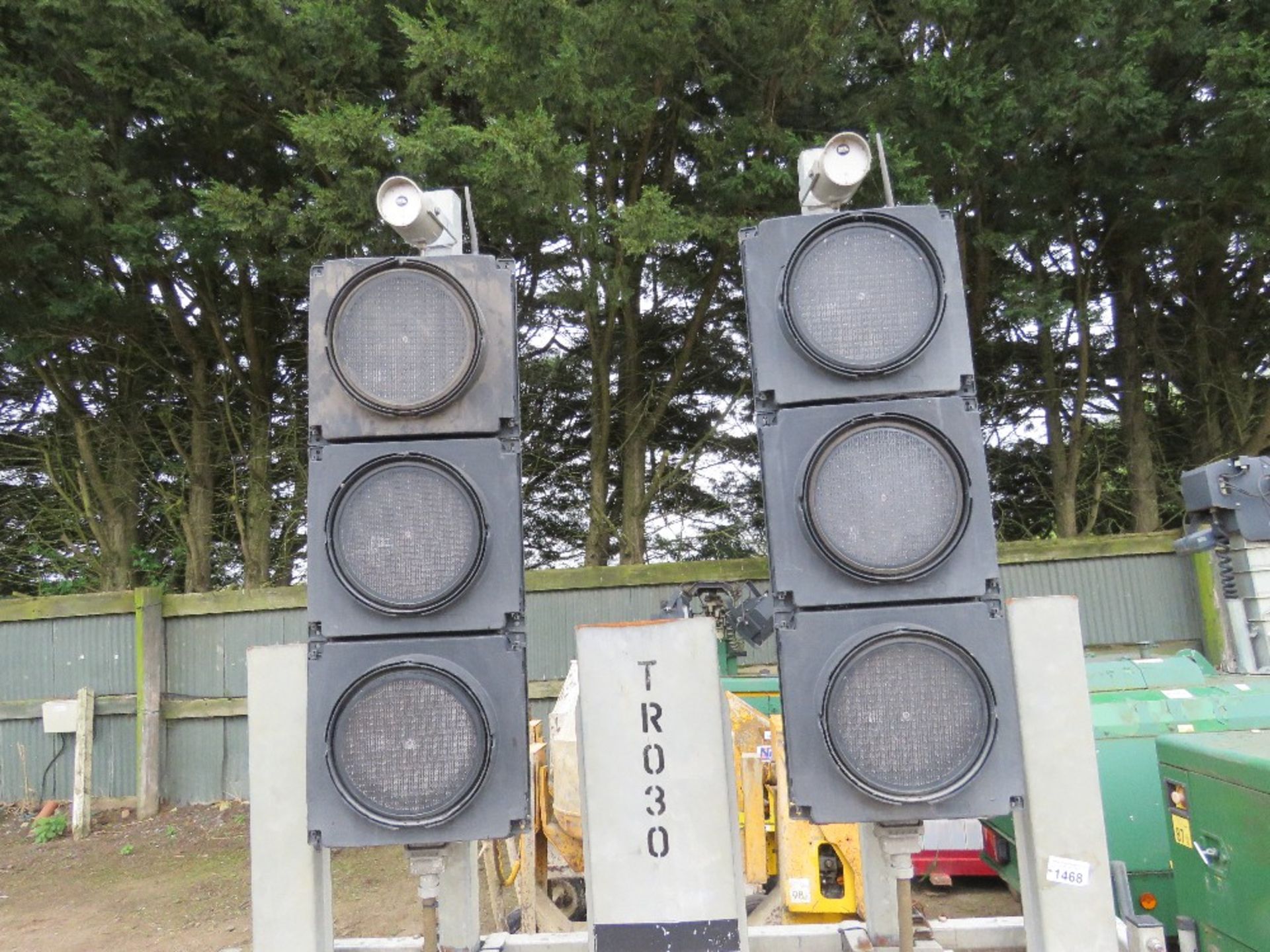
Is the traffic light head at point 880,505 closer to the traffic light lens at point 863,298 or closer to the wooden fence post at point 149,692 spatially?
the traffic light lens at point 863,298

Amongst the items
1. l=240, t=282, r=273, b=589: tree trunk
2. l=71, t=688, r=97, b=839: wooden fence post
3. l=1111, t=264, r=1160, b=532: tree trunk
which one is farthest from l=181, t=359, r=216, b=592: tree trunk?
l=1111, t=264, r=1160, b=532: tree trunk

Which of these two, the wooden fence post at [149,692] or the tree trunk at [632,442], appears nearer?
the wooden fence post at [149,692]

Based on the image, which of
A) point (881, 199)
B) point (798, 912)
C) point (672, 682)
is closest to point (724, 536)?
point (881, 199)

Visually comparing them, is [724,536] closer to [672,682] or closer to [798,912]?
[798,912]

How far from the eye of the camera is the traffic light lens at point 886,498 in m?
1.43

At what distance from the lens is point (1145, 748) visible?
10.1 ft

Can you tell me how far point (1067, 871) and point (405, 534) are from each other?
1340 mm

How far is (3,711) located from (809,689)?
267 inches

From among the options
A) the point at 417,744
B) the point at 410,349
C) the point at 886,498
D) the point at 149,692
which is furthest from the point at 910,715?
the point at 149,692

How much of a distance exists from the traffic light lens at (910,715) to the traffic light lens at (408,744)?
0.65 m

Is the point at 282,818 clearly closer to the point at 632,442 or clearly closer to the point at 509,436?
the point at 509,436

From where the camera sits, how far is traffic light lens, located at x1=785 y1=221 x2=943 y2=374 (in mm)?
1488

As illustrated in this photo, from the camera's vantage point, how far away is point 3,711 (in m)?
5.82

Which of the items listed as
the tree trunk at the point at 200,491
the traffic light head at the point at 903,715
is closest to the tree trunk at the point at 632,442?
the tree trunk at the point at 200,491
